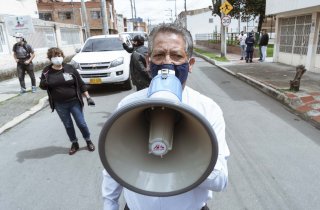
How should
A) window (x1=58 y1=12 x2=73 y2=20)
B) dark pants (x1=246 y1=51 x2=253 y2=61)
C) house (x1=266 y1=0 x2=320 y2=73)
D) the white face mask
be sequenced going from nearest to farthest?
the white face mask
house (x1=266 y1=0 x2=320 y2=73)
dark pants (x1=246 y1=51 x2=253 y2=61)
window (x1=58 y1=12 x2=73 y2=20)

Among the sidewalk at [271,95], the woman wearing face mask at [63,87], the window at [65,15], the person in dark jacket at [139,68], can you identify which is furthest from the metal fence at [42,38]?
the window at [65,15]

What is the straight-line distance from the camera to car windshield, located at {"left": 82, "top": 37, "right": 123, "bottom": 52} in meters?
10.1

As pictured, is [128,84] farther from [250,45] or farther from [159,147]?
[250,45]

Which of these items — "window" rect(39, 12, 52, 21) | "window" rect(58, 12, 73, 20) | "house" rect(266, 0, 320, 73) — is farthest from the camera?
"window" rect(39, 12, 52, 21)

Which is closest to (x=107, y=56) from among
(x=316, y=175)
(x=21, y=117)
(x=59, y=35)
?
(x=21, y=117)

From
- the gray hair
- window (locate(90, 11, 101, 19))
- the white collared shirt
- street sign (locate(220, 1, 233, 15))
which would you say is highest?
window (locate(90, 11, 101, 19))

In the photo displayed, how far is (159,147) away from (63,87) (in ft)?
11.9

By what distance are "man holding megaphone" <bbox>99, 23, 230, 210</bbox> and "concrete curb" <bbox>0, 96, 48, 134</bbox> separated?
5.48 m

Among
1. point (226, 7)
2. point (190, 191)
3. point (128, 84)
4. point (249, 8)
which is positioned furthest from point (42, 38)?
point (190, 191)

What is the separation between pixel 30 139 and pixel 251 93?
6.08 meters

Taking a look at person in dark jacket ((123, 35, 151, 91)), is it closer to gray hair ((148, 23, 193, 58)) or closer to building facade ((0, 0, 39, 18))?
gray hair ((148, 23, 193, 58))

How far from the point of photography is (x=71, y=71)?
4.45 m

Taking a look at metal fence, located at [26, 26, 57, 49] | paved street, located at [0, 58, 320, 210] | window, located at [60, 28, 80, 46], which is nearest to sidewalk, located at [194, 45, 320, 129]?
paved street, located at [0, 58, 320, 210]

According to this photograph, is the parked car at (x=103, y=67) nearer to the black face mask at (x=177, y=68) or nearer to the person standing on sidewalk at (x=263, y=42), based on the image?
the black face mask at (x=177, y=68)
